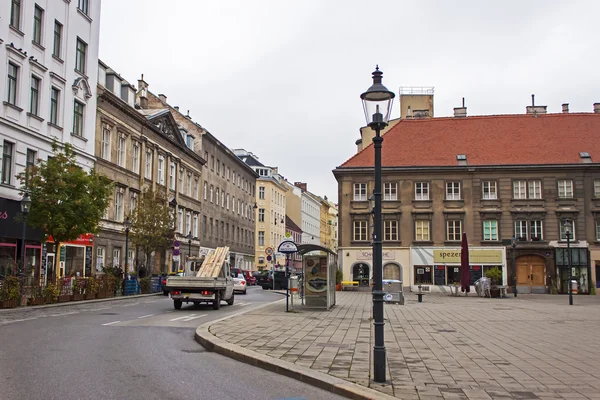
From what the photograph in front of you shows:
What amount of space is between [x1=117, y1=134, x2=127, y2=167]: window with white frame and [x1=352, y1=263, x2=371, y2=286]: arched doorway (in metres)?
19.7

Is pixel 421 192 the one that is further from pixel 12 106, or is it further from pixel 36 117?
pixel 12 106

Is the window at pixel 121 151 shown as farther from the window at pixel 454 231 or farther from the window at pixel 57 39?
the window at pixel 454 231

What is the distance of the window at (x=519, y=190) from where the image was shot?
48.9 m

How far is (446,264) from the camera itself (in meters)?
48.6

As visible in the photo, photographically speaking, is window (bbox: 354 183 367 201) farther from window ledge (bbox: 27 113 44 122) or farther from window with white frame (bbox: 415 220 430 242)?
window ledge (bbox: 27 113 44 122)

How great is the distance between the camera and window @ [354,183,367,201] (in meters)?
49.9

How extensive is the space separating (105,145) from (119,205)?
4.60 meters

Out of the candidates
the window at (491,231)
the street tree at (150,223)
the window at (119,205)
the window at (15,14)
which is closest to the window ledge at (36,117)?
the window at (15,14)

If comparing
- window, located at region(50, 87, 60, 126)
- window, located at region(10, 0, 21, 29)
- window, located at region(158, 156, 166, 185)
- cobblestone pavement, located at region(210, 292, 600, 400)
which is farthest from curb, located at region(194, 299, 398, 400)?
window, located at region(158, 156, 166, 185)

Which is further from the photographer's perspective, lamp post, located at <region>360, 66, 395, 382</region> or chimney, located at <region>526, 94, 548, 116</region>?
chimney, located at <region>526, 94, 548, 116</region>

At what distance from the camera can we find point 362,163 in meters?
50.7

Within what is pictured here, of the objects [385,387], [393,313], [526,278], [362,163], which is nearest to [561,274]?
[526,278]

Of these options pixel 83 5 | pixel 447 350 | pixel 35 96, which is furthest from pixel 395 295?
pixel 83 5

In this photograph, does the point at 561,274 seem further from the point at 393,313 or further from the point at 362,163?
the point at 393,313
